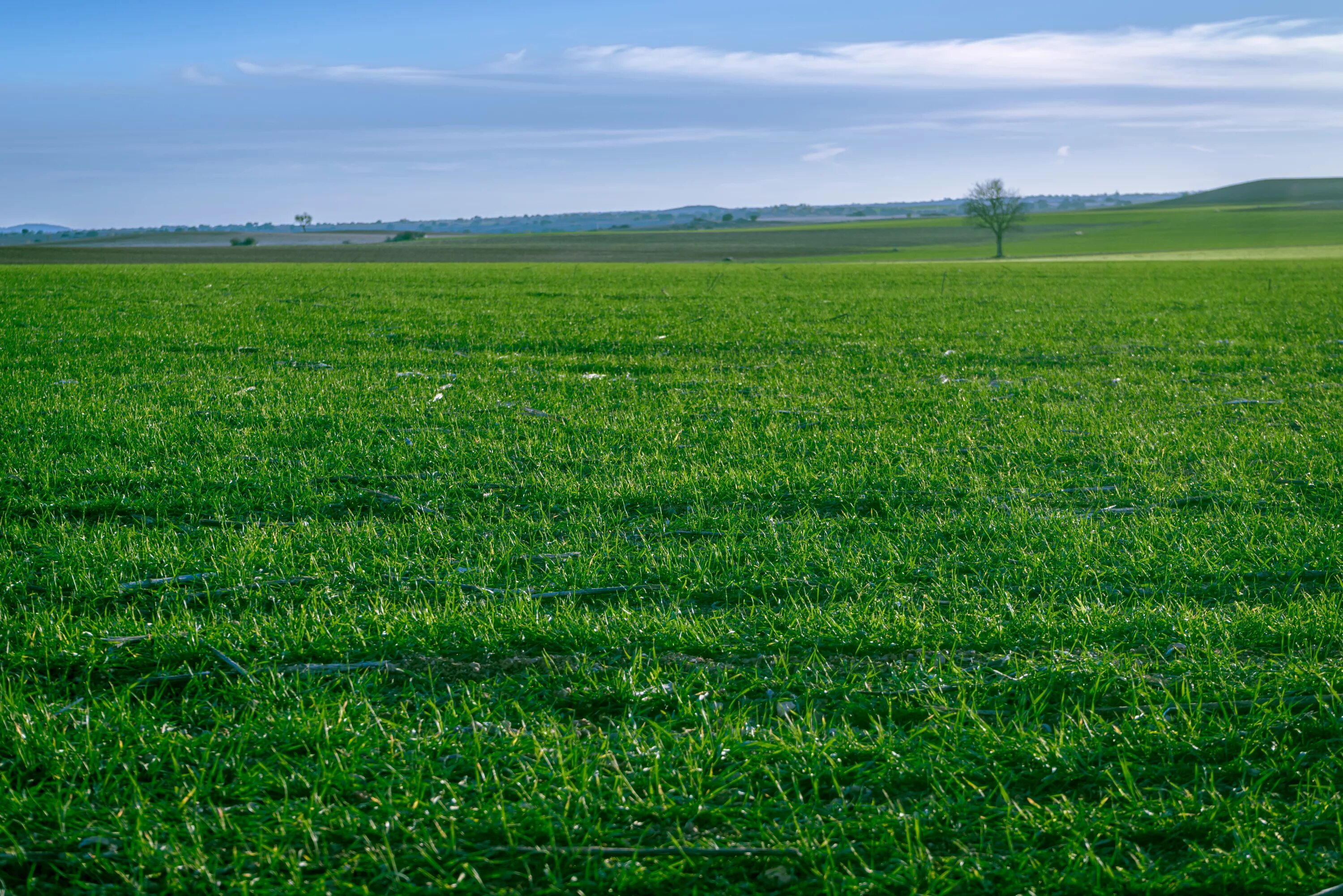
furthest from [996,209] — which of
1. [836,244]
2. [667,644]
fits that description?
[667,644]

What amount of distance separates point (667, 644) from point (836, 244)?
12459cm

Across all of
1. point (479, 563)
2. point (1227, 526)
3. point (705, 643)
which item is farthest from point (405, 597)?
point (1227, 526)

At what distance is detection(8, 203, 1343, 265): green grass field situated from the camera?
89.4m

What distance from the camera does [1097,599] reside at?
194 inches

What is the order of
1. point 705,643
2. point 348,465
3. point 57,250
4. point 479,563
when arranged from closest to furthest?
point 705,643
point 479,563
point 348,465
point 57,250

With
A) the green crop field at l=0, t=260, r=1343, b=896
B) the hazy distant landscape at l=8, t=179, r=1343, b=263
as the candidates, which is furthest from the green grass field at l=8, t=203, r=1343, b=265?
the green crop field at l=0, t=260, r=1343, b=896

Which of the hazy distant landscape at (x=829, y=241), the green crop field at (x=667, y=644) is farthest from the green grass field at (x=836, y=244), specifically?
the green crop field at (x=667, y=644)

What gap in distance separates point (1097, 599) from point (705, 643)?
2.10 m

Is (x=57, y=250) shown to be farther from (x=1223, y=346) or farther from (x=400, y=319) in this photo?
(x=1223, y=346)

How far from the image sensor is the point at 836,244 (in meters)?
124

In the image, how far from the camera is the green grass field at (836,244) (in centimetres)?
8938

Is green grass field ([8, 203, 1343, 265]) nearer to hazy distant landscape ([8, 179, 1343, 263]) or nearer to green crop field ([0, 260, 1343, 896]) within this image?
hazy distant landscape ([8, 179, 1343, 263])

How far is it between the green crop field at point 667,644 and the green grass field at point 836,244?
72.1 metres

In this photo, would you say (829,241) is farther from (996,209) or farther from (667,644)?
(667,644)
